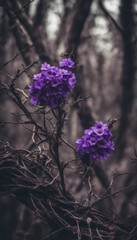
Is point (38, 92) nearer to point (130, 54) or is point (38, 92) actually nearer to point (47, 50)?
point (47, 50)

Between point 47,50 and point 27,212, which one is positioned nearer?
point 47,50

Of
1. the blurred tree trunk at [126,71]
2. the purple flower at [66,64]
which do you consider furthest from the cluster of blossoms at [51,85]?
the blurred tree trunk at [126,71]

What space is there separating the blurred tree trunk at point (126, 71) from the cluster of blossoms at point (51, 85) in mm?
2670

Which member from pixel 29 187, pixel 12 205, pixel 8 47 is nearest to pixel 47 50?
pixel 29 187

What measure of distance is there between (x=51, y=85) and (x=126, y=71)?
3.20 meters

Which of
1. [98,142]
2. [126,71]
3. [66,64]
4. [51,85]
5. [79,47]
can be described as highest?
[79,47]

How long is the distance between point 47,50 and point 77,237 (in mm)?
2432

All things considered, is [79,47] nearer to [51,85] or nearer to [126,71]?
[126,71]

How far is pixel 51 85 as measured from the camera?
57.0 inches

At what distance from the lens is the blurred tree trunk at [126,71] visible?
13.1 ft

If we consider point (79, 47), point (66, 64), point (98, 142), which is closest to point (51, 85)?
point (66, 64)

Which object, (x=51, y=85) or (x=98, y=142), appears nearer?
(x=51, y=85)

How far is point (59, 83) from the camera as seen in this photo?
56.6 inches

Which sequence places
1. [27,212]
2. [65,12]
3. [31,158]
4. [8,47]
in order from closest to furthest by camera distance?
1. [31,158]
2. [27,212]
3. [65,12]
4. [8,47]
